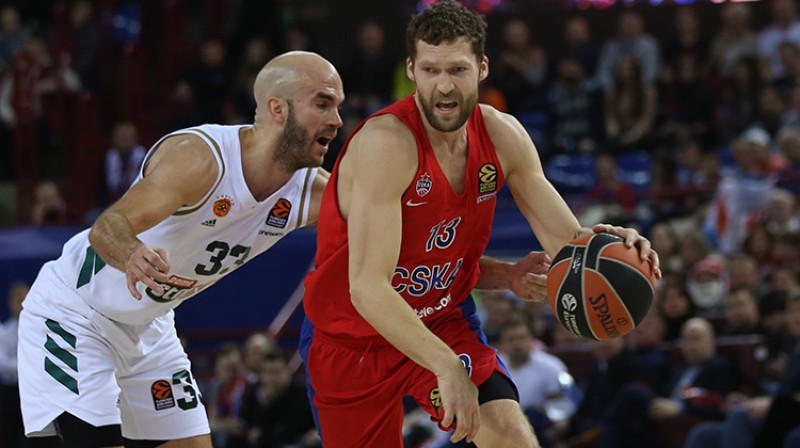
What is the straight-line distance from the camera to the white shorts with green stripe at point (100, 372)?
464cm

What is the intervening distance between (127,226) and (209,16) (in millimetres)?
11823

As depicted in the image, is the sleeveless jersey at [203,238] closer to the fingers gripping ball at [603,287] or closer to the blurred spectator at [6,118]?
the fingers gripping ball at [603,287]

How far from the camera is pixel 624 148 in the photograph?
12.2 metres

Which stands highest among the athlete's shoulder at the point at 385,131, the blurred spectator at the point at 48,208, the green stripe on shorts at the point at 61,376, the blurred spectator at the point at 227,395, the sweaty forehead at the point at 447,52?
the sweaty forehead at the point at 447,52

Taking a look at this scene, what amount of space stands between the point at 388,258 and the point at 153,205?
3.64 feet

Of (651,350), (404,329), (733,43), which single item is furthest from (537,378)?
(733,43)

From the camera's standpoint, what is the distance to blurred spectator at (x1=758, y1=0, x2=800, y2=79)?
12.1 metres

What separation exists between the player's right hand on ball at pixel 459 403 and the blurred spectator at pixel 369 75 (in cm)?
909

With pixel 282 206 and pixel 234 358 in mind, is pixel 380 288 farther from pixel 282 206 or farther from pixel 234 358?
pixel 234 358

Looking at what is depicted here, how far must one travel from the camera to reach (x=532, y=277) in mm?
4781

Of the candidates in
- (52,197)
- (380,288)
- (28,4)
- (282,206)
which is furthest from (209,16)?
(380,288)

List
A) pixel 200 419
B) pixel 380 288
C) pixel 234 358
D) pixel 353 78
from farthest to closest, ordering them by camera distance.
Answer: pixel 353 78
pixel 234 358
pixel 200 419
pixel 380 288

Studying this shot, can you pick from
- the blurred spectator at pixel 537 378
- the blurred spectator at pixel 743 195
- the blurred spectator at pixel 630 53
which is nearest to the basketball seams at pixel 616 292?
the blurred spectator at pixel 537 378

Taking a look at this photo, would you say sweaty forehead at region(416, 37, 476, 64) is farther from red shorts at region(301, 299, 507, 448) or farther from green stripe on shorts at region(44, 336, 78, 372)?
green stripe on shorts at region(44, 336, 78, 372)
